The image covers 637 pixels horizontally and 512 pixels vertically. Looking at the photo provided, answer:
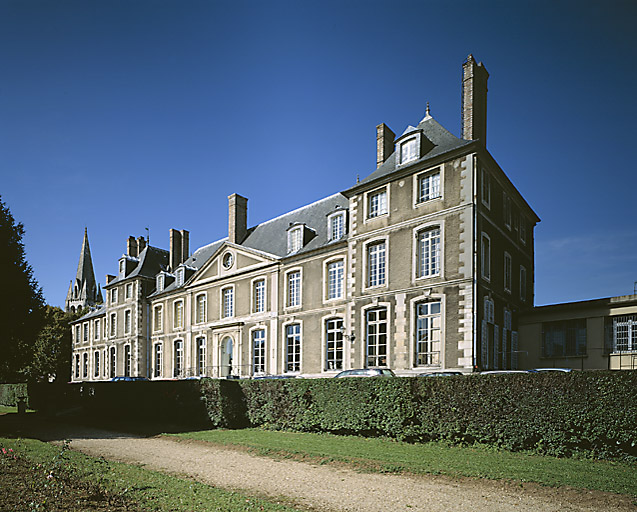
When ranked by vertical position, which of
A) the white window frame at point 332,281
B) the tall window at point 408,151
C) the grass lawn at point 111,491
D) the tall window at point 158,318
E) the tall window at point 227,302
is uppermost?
the tall window at point 408,151

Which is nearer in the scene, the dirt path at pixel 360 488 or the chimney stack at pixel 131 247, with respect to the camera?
the dirt path at pixel 360 488

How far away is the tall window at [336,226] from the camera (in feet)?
78.8

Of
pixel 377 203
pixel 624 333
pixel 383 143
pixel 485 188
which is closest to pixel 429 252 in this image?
pixel 485 188

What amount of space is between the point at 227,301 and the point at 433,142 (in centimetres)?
1552

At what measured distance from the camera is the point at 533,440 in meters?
10.8

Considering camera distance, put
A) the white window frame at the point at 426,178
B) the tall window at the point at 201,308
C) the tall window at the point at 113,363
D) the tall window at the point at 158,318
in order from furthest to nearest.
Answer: the tall window at the point at 113,363
the tall window at the point at 158,318
the tall window at the point at 201,308
the white window frame at the point at 426,178

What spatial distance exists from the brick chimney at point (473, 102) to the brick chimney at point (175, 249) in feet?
80.6

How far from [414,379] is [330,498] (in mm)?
5789

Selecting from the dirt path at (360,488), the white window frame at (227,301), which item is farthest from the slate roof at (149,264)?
the dirt path at (360,488)

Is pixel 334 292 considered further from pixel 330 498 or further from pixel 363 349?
pixel 330 498

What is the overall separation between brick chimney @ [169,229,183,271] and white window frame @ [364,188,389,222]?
807 inches

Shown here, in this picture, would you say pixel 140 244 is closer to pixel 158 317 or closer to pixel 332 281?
pixel 158 317

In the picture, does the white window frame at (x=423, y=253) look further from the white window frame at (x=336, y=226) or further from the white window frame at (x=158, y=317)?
the white window frame at (x=158, y=317)

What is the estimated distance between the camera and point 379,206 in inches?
856
